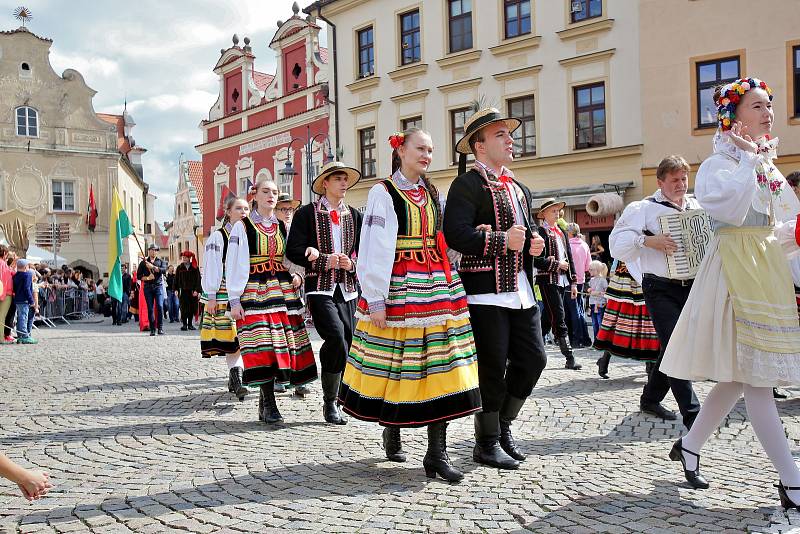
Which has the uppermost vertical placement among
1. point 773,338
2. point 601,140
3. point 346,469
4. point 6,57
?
point 6,57

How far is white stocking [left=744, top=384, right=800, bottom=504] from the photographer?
3.81 meters

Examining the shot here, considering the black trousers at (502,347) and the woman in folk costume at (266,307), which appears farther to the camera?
the woman in folk costume at (266,307)

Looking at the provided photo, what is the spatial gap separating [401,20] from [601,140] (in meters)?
9.02

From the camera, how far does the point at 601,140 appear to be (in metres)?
21.8

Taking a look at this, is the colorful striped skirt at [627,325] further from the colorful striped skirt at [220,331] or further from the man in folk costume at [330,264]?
the colorful striped skirt at [220,331]

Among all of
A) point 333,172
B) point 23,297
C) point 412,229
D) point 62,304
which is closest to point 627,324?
point 333,172

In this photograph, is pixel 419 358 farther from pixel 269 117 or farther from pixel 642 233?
pixel 269 117

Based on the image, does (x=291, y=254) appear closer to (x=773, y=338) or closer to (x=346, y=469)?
(x=346, y=469)

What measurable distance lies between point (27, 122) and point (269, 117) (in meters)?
17.4

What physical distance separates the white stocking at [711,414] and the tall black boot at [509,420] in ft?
3.44

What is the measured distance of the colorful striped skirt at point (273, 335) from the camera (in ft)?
21.6

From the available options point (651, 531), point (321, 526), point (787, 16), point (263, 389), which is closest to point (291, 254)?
point (263, 389)

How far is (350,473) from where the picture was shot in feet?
15.5

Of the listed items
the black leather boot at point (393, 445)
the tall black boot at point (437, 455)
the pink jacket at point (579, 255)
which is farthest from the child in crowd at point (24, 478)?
the pink jacket at point (579, 255)
